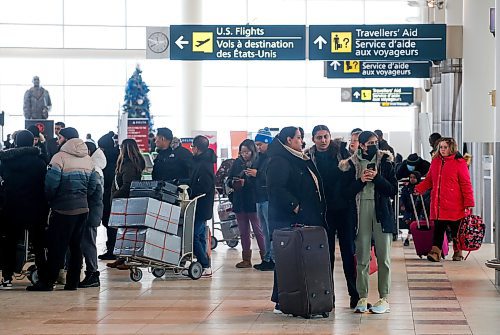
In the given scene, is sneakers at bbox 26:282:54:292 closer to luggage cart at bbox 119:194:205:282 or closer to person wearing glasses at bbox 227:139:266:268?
luggage cart at bbox 119:194:205:282

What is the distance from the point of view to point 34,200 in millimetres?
13469

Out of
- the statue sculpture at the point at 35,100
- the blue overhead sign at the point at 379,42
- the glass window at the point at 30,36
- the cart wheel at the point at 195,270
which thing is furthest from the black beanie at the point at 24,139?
the glass window at the point at 30,36

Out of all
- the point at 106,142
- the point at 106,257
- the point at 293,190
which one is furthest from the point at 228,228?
the point at 293,190

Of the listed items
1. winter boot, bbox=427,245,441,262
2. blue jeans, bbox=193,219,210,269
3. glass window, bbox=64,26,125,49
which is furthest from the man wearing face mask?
glass window, bbox=64,26,125,49

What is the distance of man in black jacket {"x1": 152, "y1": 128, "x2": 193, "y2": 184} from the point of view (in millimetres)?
15133

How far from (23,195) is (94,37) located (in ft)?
98.5

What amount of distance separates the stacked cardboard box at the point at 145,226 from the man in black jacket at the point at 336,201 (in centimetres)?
284

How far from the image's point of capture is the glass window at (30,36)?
4197 cm

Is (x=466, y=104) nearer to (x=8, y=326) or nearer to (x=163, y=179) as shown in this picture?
(x=163, y=179)

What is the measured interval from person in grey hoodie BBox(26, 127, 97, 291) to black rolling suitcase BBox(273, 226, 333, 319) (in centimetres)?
318

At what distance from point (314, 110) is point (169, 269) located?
29.6 meters

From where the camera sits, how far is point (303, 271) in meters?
10.9

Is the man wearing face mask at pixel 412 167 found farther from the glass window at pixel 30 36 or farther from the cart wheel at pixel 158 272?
the glass window at pixel 30 36

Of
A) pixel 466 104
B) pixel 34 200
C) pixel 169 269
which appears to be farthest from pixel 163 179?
pixel 466 104
